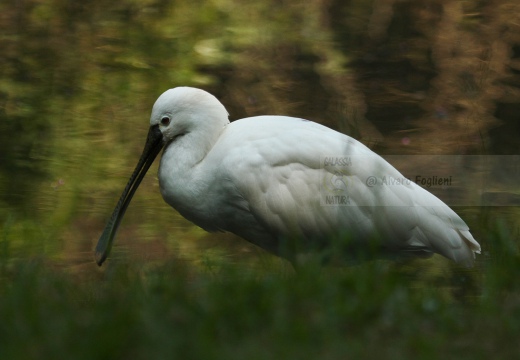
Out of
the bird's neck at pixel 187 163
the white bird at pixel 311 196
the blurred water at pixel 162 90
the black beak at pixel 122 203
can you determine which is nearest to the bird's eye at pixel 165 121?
the bird's neck at pixel 187 163

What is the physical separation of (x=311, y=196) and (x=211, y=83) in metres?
4.13

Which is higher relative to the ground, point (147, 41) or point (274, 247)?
point (274, 247)

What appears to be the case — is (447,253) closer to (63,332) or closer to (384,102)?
(63,332)

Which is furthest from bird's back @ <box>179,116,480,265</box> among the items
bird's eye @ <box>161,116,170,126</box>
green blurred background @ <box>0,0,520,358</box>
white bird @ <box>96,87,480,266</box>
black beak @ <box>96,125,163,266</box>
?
green blurred background @ <box>0,0,520,358</box>

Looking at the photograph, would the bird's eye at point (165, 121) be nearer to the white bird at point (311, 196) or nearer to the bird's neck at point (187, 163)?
the bird's neck at point (187, 163)

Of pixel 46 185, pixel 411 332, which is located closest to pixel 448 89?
pixel 46 185

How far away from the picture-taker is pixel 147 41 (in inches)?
390

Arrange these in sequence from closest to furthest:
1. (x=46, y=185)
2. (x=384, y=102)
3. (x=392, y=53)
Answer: (x=46, y=185) → (x=384, y=102) → (x=392, y=53)

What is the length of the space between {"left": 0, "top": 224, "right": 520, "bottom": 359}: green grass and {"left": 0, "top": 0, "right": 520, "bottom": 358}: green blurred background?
2.80 metres

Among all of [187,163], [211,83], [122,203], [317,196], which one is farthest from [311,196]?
[211,83]

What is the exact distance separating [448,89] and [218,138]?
4.17 metres

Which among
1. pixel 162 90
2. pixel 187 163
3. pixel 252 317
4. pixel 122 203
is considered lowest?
pixel 162 90

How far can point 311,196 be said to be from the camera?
5230mm

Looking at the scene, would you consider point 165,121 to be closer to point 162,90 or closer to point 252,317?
point 252,317
